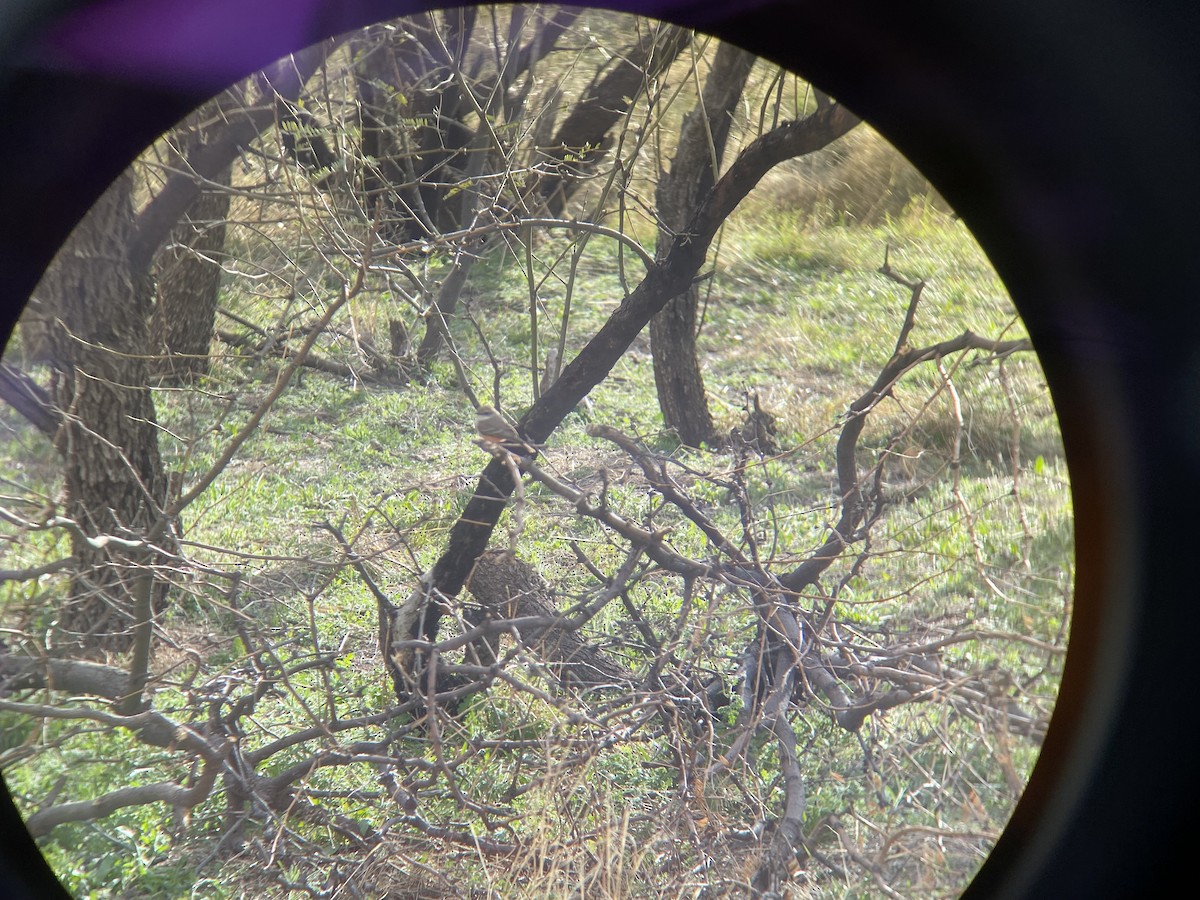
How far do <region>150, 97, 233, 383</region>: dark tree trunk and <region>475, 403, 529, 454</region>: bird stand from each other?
3.54 ft

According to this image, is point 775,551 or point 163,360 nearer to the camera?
point 775,551

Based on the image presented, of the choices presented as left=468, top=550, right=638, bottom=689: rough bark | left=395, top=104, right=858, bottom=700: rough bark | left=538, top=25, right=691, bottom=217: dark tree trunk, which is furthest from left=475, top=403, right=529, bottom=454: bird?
left=538, top=25, right=691, bottom=217: dark tree trunk

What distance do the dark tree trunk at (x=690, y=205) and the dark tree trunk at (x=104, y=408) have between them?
1.75 meters

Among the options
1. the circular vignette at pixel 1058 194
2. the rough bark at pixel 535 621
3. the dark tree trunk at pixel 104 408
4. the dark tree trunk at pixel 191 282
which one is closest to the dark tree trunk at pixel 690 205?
the rough bark at pixel 535 621

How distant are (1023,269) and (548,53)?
1883 mm

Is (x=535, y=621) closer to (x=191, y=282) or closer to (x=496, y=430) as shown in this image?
(x=496, y=430)

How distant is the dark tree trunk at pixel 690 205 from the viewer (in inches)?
108

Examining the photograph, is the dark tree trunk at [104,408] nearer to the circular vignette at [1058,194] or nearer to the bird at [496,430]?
the circular vignette at [1058,194]

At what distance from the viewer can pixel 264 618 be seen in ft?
8.02

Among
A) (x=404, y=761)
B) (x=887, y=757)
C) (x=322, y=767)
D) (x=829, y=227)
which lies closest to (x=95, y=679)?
(x=322, y=767)

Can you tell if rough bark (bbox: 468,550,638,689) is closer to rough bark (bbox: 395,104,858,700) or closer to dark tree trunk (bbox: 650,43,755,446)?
rough bark (bbox: 395,104,858,700)

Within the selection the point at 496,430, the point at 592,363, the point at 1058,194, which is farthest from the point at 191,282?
the point at 1058,194

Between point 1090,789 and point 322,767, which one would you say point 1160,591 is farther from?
point 322,767

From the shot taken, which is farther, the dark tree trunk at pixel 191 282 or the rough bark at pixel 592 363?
the dark tree trunk at pixel 191 282
